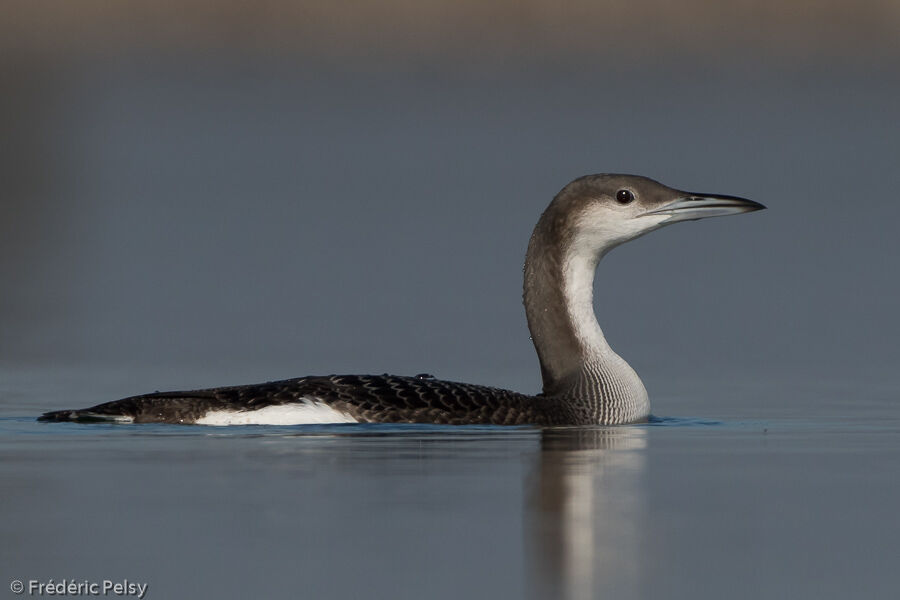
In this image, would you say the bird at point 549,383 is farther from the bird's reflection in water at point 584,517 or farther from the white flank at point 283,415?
the bird's reflection in water at point 584,517

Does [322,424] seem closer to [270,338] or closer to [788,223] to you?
[270,338]

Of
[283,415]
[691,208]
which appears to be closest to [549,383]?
[691,208]

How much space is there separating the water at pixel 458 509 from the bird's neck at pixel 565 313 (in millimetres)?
434

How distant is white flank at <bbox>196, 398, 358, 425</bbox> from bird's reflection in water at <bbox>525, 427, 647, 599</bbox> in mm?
941

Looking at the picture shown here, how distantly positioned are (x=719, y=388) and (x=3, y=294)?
608 cm

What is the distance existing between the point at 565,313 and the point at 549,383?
0.33 m

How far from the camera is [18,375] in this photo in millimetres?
11625

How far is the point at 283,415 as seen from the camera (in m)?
9.27

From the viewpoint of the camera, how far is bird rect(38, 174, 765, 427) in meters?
9.30

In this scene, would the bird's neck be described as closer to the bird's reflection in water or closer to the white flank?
the bird's reflection in water

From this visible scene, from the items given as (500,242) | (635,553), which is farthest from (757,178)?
(635,553)

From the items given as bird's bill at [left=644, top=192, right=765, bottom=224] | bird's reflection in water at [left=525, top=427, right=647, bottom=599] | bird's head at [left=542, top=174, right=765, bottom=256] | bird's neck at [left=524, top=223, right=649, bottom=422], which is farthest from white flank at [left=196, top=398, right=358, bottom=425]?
bird's bill at [left=644, top=192, right=765, bottom=224]

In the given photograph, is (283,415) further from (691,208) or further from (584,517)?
(584,517)

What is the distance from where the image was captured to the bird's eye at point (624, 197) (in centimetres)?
991
